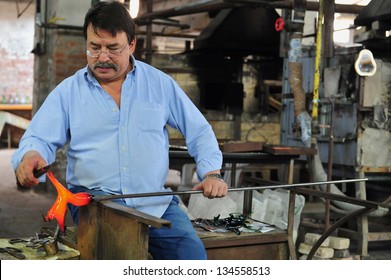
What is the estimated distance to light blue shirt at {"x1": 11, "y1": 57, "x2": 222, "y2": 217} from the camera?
2.71m

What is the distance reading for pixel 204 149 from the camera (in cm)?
286

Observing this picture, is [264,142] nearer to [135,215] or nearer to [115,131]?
[115,131]

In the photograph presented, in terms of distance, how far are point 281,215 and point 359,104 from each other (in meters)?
→ 1.83

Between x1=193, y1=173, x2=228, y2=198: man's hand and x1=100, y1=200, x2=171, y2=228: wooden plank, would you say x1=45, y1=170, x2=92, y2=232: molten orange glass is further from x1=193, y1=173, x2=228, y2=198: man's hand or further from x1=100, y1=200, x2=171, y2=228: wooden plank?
x1=193, y1=173, x2=228, y2=198: man's hand

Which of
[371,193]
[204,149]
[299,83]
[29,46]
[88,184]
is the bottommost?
[371,193]

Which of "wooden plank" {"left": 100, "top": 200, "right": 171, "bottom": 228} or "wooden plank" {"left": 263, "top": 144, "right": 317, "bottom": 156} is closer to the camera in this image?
"wooden plank" {"left": 100, "top": 200, "right": 171, "bottom": 228}

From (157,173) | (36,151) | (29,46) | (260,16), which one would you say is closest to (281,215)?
(157,173)

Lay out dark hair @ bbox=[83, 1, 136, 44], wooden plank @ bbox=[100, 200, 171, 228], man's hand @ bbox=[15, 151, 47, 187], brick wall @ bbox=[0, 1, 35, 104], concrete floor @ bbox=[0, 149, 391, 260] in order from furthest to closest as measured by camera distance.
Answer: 1. brick wall @ bbox=[0, 1, 35, 104]
2. concrete floor @ bbox=[0, 149, 391, 260]
3. dark hair @ bbox=[83, 1, 136, 44]
4. man's hand @ bbox=[15, 151, 47, 187]
5. wooden plank @ bbox=[100, 200, 171, 228]

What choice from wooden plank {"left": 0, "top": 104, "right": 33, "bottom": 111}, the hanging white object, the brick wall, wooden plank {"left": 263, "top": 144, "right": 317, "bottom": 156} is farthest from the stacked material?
the brick wall

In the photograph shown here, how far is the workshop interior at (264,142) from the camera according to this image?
126 inches

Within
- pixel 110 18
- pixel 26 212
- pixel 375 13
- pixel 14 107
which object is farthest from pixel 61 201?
pixel 14 107

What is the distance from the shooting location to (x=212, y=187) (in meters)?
2.72

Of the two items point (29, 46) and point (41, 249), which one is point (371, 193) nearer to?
point (41, 249)

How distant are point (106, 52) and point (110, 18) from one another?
0.49 feet
